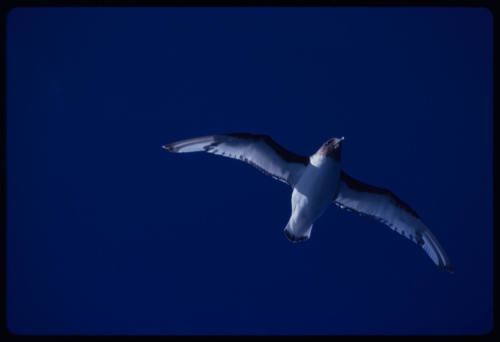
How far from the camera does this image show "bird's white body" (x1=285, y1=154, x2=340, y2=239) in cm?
845

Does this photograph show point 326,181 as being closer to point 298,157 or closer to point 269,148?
point 298,157

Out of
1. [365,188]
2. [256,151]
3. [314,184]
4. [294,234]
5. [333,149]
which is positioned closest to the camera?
[333,149]

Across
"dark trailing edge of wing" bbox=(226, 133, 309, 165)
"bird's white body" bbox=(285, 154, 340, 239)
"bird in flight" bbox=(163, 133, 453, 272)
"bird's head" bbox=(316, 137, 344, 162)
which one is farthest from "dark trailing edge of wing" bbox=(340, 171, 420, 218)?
"dark trailing edge of wing" bbox=(226, 133, 309, 165)

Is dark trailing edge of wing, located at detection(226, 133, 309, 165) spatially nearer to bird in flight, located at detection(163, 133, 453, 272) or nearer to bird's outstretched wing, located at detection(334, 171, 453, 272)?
bird in flight, located at detection(163, 133, 453, 272)

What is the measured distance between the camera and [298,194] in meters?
8.73

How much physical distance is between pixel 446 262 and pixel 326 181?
3288 millimetres

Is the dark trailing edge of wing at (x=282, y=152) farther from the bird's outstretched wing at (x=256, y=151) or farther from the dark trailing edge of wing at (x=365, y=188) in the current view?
the dark trailing edge of wing at (x=365, y=188)

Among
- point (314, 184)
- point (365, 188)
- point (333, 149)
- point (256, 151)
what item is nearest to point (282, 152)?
point (256, 151)

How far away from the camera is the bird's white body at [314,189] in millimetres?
8445

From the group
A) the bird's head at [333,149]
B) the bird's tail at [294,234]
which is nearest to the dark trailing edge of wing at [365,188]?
the bird's head at [333,149]

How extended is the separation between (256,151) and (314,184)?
Answer: 1323mm

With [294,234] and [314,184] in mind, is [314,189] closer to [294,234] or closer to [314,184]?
[314,184]

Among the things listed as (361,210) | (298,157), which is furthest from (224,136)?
(361,210)

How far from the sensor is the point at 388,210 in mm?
9281
